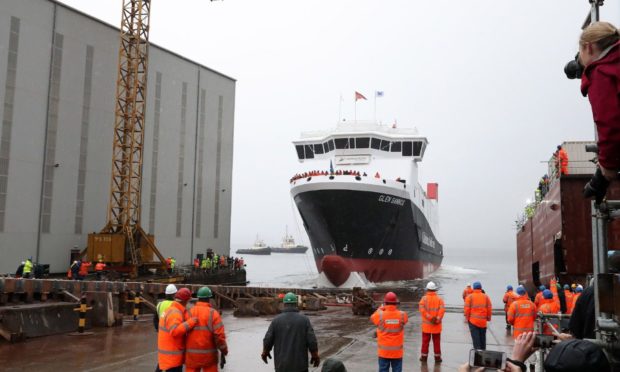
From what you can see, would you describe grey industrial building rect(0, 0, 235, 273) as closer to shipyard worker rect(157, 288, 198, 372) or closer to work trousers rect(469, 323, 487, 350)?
shipyard worker rect(157, 288, 198, 372)

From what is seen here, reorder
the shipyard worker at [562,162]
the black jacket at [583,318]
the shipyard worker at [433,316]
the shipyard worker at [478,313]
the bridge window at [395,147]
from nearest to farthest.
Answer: the black jacket at [583,318] < the shipyard worker at [433,316] < the shipyard worker at [478,313] < the shipyard worker at [562,162] < the bridge window at [395,147]

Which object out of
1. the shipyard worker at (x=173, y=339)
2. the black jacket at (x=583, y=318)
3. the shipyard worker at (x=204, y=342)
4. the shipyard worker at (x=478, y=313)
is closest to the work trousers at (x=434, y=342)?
the shipyard worker at (x=478, y=313)

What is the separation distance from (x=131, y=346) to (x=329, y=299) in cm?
1185

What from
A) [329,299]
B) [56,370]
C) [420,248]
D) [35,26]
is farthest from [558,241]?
[35,26]

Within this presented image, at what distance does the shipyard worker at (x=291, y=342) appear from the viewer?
5.60m

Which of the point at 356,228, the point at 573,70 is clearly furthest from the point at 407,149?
the point at 573,70

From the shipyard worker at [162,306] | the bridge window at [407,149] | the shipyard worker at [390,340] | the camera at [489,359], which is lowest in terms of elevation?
the shipyard worker at [390,340]

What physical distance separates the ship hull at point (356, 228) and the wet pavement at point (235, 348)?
13129 millimetres

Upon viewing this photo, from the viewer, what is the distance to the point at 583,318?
3.41m

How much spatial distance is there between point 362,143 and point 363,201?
7195 millimetres

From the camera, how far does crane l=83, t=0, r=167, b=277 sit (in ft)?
93.6

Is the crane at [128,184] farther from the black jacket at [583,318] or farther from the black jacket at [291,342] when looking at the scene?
the black jacket at [583,318]

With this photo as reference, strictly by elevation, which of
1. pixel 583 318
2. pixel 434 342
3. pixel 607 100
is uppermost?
pixel 607 100

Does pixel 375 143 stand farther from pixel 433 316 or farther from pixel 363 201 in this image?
pixel 433 316
